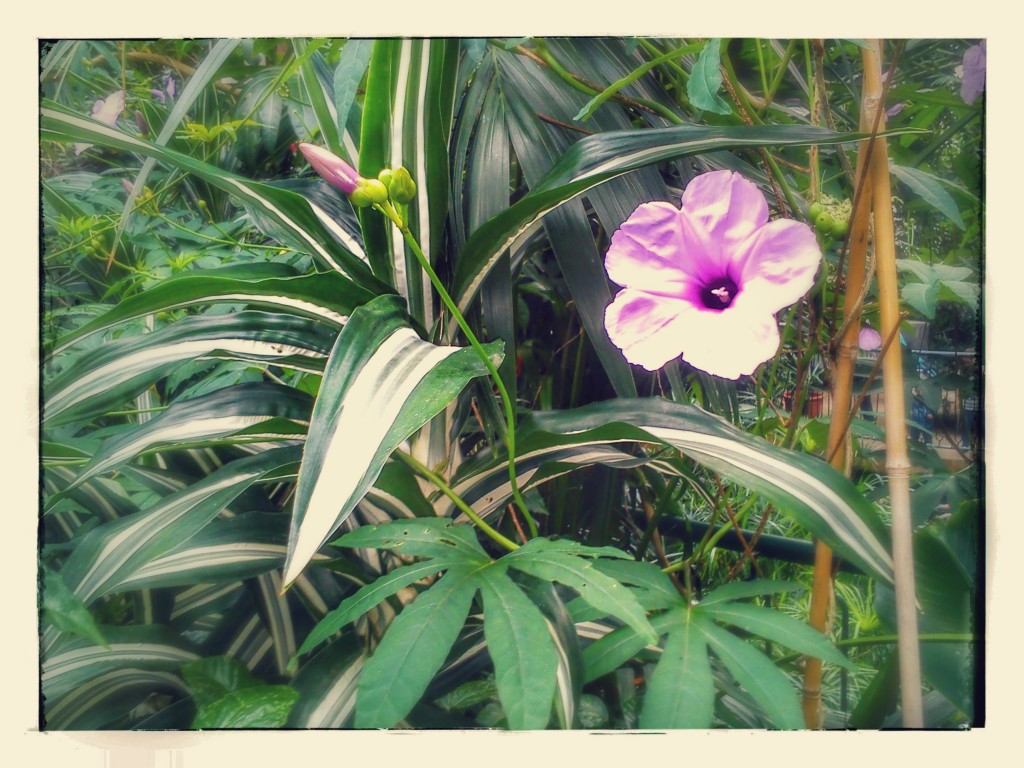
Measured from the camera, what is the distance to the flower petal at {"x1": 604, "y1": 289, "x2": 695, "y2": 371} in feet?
2.08

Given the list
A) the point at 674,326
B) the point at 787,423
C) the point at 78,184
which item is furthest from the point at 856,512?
the point at 78,184

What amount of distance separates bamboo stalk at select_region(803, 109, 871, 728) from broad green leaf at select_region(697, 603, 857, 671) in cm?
4

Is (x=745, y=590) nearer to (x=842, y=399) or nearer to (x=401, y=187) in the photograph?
(x=842, y=399)

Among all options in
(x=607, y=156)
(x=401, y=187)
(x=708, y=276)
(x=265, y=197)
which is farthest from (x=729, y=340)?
(x=265, y=197)

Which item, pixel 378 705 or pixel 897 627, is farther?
pixel 897 627

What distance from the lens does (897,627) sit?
2.04ft

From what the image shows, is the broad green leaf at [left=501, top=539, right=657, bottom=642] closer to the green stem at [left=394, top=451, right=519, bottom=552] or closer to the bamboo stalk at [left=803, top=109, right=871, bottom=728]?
the green stem at [left=394, top=451, right=519, bottom=552]

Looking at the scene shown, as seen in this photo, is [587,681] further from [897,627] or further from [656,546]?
[897,627]

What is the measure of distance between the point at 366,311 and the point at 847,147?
412mm

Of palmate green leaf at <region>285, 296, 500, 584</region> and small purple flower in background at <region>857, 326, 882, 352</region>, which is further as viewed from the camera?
small purple flower in background at <region>857, 326, 882, 352</region>

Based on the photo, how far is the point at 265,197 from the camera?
0.63 meters

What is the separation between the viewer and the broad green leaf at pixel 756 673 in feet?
1.79

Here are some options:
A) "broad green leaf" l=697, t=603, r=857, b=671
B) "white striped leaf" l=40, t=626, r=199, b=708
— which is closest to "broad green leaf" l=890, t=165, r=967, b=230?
"broad green leaf" l=697, t=603, r=857, b=671

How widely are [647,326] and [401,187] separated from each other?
0.23 meters
